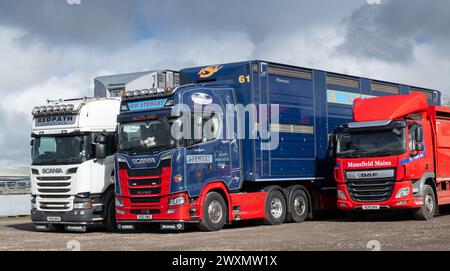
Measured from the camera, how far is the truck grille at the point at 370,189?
19344mm

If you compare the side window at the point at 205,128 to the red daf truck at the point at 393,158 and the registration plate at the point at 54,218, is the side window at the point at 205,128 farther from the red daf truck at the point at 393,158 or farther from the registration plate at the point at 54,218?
the registration plate at the point at 54,218

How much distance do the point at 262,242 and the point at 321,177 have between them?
296 inches

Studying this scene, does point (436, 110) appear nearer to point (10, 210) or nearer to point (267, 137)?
point (267, 137)

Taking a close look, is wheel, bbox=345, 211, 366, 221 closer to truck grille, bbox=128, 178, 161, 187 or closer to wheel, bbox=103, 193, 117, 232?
truck grille, bbox=128, 178, 161, 187

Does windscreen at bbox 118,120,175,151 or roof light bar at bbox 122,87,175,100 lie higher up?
roof light bar at bbox 122,87,175,100

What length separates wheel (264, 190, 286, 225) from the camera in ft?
→ 63.4

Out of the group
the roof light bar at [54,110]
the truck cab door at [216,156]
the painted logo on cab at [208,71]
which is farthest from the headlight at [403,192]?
the roof light bar at [54,110]

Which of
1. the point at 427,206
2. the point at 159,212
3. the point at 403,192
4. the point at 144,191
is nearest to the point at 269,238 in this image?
the point at 159,212

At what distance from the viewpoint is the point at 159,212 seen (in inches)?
671

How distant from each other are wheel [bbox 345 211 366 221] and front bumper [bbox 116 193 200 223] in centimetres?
621

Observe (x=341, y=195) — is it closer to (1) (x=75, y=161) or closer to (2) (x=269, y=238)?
(2) (x=269, y=238)

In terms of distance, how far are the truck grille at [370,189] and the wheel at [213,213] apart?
166 inches

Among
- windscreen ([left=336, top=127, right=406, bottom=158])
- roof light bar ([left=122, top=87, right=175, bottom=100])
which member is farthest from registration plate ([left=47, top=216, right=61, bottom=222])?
windscreen ([left=336, top=127, right=406, bottom=158])

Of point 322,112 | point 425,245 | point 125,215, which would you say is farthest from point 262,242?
point 322,112
